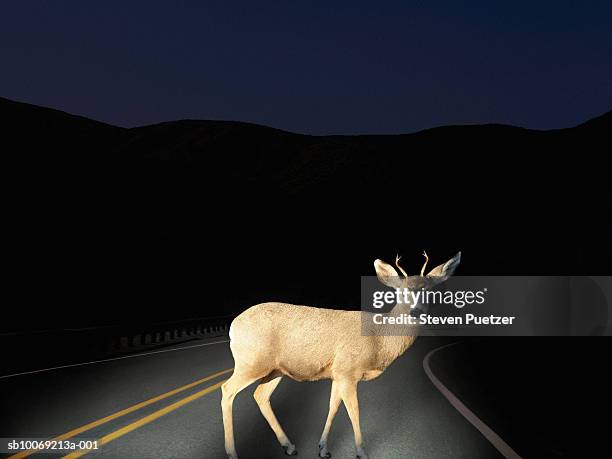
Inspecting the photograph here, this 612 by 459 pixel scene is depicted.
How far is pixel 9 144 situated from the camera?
332ft

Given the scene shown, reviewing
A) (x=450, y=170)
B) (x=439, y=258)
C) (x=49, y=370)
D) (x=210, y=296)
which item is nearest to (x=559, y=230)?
(x=439, y=258)

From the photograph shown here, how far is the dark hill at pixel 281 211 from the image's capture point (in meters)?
66.4

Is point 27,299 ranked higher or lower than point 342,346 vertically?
lower

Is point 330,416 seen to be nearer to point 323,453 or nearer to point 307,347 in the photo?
point 323,453

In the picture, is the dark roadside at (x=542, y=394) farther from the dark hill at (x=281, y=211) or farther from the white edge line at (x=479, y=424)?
the dark hill at (x=281, y=211)

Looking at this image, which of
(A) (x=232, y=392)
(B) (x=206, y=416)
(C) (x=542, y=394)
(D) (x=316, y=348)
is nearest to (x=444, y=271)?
(D) (x=316, y=348)

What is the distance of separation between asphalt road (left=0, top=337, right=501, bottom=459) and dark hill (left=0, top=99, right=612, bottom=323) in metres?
37.1

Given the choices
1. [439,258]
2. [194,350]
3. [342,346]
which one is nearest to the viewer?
[342,346]

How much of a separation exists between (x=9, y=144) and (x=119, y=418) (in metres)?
99.3

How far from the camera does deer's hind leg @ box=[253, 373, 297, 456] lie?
24.5 feet

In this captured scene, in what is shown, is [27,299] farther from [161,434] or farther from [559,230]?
[559,230]

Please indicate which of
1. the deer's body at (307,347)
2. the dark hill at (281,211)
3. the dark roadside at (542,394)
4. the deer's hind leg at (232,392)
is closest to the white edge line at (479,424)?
the dark roadside at (542,394)

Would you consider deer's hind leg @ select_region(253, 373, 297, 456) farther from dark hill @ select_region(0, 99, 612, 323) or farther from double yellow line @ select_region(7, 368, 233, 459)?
dark hill @ select_region(0, 99, 612, 323)

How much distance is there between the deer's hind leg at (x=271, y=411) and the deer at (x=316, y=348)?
0.37 m
